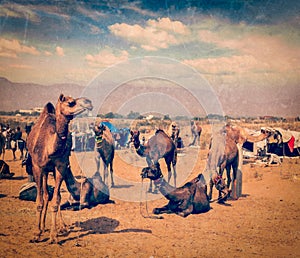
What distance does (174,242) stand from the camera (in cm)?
681

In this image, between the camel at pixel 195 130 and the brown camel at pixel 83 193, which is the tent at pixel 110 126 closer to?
the brown camel at pixel 83 193

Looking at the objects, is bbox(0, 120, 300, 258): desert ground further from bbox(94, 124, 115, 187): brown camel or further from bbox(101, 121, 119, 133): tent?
bbox(101, 121, 119, 133): tent

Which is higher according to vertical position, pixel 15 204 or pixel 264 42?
pixel 264 42

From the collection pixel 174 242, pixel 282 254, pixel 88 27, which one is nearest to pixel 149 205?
pixel 174 242

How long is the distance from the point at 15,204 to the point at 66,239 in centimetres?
151

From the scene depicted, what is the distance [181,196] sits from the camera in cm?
751

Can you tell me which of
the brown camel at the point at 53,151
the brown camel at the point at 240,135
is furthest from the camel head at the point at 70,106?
the brown camel at the point at 240,135

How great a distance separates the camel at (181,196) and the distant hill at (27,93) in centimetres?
255

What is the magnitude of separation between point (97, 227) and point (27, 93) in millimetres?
3552

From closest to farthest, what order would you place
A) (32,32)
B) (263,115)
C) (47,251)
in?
1. (47,251)
2. (32,32)
3. (263,115)

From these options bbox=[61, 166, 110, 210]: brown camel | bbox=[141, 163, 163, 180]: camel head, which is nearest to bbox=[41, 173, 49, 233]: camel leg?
bbox=[61, 166, 110, 210]: brown camel

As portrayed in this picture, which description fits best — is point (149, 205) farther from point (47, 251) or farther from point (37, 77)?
point (37, 77)

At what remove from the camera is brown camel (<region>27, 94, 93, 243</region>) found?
667 centimetres

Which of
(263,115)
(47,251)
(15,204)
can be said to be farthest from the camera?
(263,115)
